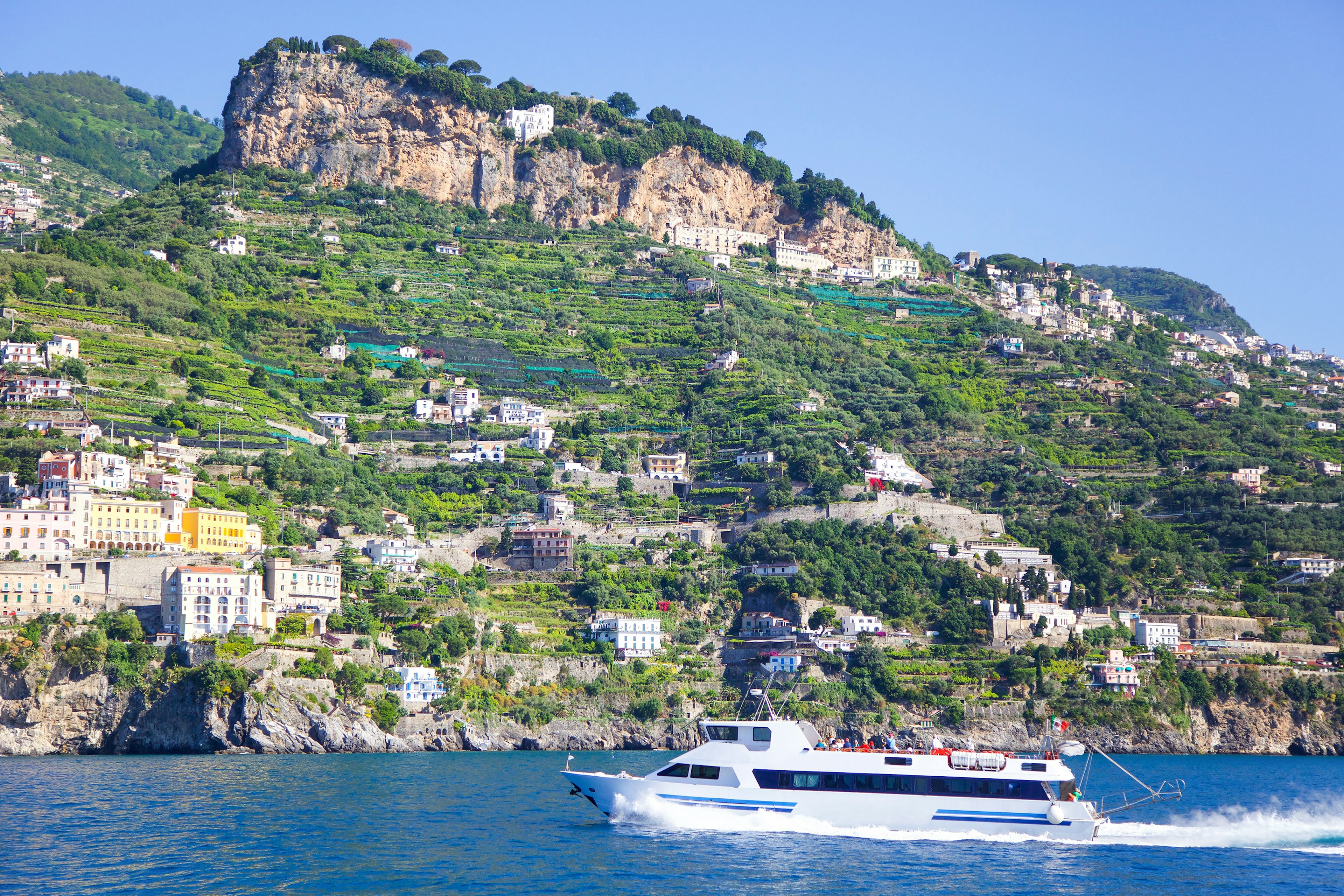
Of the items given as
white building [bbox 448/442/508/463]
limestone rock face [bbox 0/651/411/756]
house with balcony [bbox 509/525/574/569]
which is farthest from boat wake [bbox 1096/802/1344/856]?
white building [bbox 448/442/508/463]

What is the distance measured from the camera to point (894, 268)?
15425 centimetres

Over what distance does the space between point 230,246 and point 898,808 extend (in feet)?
308

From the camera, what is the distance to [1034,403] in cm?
11244

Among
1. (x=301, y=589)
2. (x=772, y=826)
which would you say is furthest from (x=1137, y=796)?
(x=301, y=589)

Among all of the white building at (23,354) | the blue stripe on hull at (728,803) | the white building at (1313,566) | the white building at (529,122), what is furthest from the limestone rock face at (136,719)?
the white building at (529,122)

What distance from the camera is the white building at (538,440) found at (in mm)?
97688

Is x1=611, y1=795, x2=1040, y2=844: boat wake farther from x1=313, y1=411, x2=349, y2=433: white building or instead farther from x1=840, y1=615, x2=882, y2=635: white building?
x1=313, y1=411, x2=349, y2=433: white building

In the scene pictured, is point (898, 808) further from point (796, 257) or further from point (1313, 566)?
point (796, 257)

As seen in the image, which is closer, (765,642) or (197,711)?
(197,711)

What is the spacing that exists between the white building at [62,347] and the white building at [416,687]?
107 ft

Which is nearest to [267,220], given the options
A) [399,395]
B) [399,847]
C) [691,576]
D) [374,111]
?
[374,111]

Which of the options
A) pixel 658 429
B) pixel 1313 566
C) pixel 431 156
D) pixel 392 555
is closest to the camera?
pixel 392 555

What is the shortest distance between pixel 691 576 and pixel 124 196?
139 metres

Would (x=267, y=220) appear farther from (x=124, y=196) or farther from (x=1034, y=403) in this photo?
(x=124, y=196)
